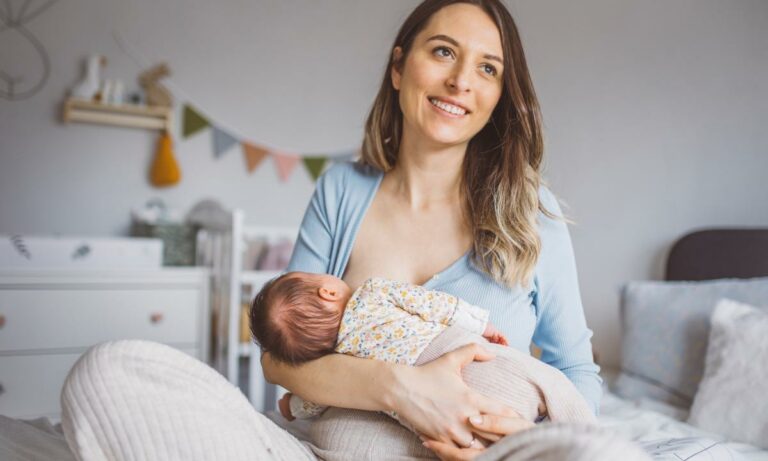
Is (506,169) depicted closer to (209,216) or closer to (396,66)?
(396,66)

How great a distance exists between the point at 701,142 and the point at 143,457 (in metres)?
2.33

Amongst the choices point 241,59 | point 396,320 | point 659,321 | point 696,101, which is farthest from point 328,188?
point 241,59

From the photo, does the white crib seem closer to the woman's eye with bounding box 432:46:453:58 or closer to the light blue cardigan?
the light blue cardigan

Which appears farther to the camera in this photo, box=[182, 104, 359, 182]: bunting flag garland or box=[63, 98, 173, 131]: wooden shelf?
box=[182, 104, 359, 182]: bunting flag garland

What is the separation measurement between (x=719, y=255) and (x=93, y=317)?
232 centimetres

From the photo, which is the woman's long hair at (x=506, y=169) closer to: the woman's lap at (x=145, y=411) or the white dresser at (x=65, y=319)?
the woman's lap at (x=145, y=411)

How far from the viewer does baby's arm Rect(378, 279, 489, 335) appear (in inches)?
43.4

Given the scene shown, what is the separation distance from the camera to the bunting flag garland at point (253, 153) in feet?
11.0

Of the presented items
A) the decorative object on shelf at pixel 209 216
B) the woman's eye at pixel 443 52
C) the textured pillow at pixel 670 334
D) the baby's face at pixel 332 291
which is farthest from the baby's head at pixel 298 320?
the decorative object on shelf at pixel 209 216

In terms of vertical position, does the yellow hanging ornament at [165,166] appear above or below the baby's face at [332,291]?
below

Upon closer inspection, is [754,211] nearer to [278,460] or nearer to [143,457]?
[278,460]

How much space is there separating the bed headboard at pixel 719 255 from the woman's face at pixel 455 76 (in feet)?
4.58

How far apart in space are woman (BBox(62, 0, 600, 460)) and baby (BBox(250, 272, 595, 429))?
0.11 ft

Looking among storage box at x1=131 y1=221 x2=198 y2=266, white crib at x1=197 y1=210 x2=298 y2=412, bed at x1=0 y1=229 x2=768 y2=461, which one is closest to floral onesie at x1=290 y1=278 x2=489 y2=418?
bed at x1=0 y1=229 x2=768 y2=461
